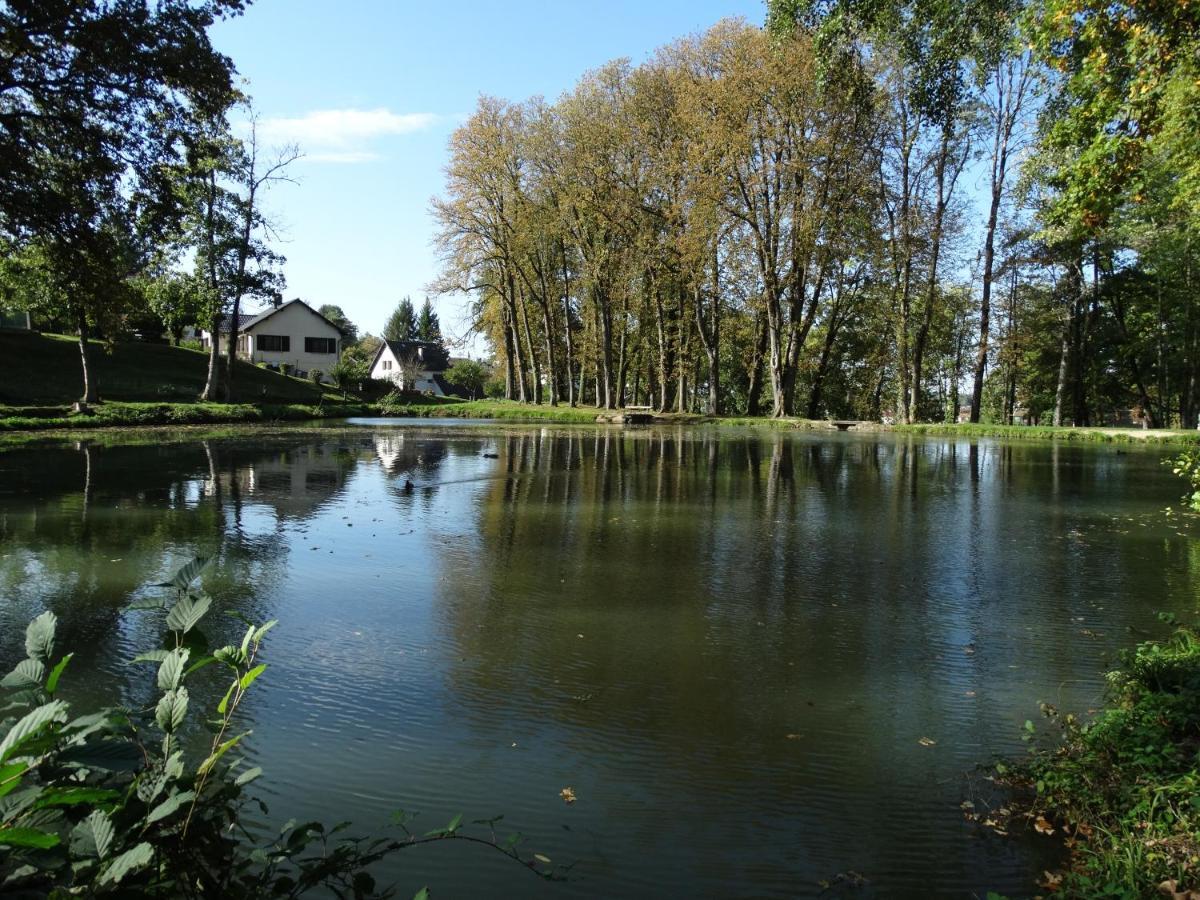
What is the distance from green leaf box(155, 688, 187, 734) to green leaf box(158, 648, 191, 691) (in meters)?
0.03

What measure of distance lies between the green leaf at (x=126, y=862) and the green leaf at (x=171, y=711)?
0.34 metres

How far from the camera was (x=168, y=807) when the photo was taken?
1.97m

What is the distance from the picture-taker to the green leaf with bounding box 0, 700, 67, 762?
5.65 feet

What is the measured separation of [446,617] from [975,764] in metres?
4.09

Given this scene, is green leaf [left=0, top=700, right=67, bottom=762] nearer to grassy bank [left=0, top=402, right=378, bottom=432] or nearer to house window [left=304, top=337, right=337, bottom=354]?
grassy bank [left=0, top=402, right=378, bottom=432]

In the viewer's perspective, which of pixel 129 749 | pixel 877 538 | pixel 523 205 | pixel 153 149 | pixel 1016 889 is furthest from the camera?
pixel 523 205

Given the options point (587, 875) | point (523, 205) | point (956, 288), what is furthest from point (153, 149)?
point (956, 288)

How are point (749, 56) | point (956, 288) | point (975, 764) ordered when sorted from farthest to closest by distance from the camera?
point (956, 288), point (749, 56), point (975, 764)

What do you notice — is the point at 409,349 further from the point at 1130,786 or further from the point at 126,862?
the point at 126,862

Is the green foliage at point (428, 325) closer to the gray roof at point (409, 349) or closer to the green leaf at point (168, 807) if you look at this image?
the gray roof at point (409, 349)

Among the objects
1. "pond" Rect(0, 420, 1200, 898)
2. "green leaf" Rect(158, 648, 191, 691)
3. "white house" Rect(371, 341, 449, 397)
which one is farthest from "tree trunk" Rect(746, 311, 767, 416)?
"white house" Rect(371, 341, 449, 397)

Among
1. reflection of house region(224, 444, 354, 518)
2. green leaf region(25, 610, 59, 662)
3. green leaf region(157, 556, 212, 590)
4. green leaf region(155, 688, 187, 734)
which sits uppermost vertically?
green leaf region(157, 556, 212, 590)

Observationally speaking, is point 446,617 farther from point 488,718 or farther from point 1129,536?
point 1129,536

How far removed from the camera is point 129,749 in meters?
2.05
